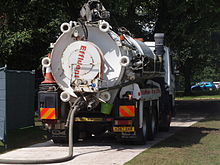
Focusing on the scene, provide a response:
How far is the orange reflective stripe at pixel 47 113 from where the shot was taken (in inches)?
540

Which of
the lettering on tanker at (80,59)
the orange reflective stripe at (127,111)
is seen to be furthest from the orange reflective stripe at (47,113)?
the orange reflective stripe at (127,111)

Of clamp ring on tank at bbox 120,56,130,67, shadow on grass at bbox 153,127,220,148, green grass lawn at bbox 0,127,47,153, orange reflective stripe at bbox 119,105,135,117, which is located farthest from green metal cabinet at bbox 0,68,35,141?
shadow on grass at bbox 153,127,220,148

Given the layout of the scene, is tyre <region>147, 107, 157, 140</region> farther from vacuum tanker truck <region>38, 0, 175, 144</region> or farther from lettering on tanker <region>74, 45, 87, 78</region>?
lettering on tanker <region>74, 45, 87, 78</region>

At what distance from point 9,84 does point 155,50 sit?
5.00 metres

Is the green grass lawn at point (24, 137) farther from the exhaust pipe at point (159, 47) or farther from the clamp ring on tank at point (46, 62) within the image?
the exhaust pipe at point (159, 47)

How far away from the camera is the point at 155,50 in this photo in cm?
1777

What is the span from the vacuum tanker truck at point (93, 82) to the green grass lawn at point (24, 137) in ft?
3.85

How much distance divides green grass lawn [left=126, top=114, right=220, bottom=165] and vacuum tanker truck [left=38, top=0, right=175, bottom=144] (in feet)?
3.33

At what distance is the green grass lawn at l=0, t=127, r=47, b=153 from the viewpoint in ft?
48.2

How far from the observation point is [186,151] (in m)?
13.0

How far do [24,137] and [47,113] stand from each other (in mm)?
3285

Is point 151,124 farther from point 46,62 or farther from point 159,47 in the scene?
point 46,62

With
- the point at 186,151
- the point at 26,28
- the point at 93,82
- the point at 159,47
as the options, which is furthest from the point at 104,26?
the point at 26,28

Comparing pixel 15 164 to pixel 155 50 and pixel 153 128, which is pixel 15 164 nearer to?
pixel 153 128
